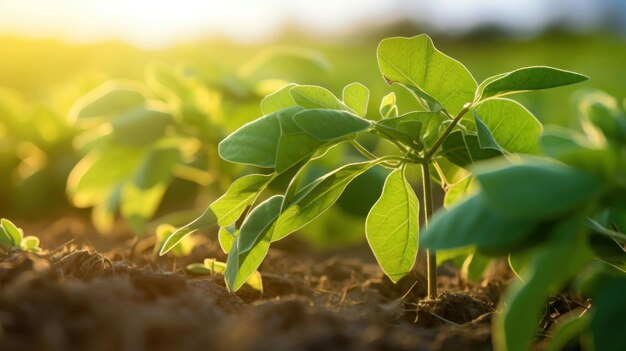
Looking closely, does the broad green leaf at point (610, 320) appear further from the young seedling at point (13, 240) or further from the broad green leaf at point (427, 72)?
the young seedling at point (13, 240)

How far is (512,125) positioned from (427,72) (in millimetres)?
182

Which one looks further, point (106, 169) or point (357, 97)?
point (106, 169)

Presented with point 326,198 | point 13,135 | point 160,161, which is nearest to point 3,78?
point 13,135

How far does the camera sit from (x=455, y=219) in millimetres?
889

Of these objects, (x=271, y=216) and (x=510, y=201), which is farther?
(x=271, y=216)

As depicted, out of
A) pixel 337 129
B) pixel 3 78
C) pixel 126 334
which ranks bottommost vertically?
pixel 3 78

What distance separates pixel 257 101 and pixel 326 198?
1.15 metres

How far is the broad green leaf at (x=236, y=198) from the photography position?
130 centimetres

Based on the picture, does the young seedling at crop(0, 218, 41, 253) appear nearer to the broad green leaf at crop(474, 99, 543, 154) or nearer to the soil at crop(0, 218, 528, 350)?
the soil at crop(0, 218, 528, 350)

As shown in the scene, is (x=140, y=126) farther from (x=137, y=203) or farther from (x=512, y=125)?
(x=512, y=125)

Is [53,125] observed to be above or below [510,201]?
below

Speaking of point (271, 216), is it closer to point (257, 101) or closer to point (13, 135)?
point (257, 101)

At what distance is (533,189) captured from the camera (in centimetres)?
83

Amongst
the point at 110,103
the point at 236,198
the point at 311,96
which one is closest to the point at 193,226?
the point at 236,198
